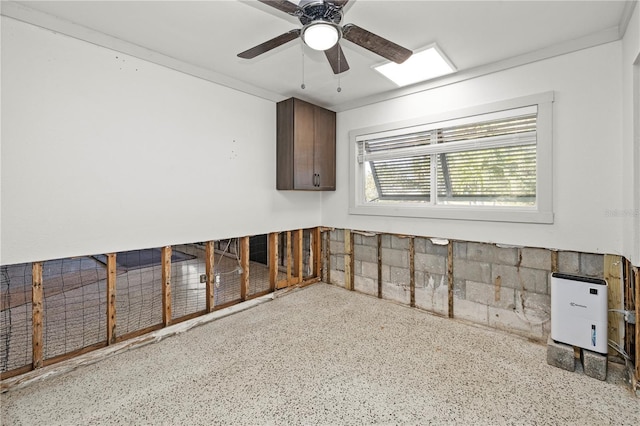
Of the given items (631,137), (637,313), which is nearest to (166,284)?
(637,313)

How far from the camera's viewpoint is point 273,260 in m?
3.86

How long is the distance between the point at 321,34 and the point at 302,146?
1962mm

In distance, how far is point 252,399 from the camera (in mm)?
1902

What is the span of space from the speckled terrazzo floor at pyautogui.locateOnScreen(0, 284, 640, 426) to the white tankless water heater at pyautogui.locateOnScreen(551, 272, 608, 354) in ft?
0.81

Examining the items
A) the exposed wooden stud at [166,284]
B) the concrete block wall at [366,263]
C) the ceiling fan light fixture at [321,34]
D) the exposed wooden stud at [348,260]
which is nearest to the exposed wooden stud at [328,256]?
the exposed wooden stud at [348,260]

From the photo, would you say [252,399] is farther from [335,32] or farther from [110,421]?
[335,32]

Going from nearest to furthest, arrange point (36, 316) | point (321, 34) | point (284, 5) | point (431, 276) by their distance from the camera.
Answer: point (284, 5) → point (321, 34) → point (36, 316) → point (431, 276)

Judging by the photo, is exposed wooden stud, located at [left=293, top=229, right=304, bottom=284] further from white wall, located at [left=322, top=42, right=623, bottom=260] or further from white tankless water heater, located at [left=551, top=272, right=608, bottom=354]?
white tankless water heater, located at [left=551, top=272, right=608, bottom=354]

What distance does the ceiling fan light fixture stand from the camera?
1.72 metres

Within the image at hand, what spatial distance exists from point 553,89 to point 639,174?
3.44ft

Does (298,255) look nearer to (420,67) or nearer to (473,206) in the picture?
(473,206)

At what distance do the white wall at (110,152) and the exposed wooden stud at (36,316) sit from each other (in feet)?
0.47

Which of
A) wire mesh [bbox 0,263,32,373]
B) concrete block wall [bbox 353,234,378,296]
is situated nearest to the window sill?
concrete block wall [bbox 353,234,378,296]

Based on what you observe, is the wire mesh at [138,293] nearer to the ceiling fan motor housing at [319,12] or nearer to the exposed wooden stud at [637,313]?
the ceiling fan motor housing at [319,12]
